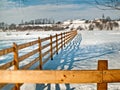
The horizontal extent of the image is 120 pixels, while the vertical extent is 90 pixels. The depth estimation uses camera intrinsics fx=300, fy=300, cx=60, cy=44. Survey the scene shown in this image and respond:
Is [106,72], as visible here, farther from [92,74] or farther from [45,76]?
[45,76]

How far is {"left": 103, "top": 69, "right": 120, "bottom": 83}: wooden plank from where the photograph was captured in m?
3.88

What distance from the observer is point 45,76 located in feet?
12.8

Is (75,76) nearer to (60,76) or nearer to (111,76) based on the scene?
(60,76)

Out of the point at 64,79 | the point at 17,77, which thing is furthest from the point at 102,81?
the point at 17,77

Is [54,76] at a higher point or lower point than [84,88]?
higher

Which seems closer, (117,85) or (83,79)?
(83,79)

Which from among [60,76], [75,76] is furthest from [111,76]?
[60,76]

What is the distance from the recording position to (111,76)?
3881 millimetres

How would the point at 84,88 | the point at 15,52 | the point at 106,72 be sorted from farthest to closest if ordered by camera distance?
the point at 84,88 → the point at 15,52 → the point at 106,72

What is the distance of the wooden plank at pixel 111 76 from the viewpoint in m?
3.88

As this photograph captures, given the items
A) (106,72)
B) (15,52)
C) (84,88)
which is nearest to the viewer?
(106,72)

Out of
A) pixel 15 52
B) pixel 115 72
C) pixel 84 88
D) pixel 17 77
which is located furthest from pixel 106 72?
pixel 84 88

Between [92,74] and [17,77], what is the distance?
3.22 ft

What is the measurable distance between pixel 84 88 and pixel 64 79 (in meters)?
4.59
